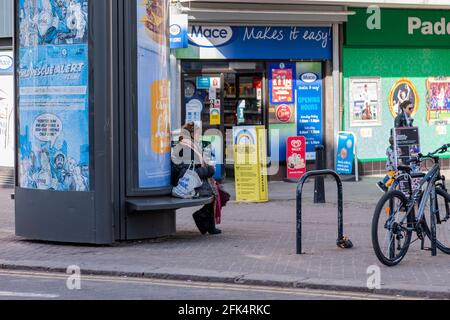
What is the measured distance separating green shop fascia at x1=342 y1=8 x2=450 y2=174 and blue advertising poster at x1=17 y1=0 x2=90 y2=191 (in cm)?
1011

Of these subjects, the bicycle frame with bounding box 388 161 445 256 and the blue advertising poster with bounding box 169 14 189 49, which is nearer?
the bicycle frame with bounding box 388 161 445 256

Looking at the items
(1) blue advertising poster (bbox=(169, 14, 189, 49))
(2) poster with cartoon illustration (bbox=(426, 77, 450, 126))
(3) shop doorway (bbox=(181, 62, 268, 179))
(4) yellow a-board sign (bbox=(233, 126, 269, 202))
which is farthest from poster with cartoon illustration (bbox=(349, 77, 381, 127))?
(4) yellow a-board sign (bbox=(233, 126, 269, 202))

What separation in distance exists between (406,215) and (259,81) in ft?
33.6

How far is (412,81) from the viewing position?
21375 millimetres

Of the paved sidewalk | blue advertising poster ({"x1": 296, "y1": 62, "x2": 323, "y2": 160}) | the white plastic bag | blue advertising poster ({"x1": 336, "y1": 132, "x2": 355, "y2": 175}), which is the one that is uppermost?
blue advertising poster ({"x1": 296, "y1": 62, "x2": 323, "y2": 160})

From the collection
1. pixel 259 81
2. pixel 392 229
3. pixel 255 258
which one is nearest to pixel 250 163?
pixel 259 81

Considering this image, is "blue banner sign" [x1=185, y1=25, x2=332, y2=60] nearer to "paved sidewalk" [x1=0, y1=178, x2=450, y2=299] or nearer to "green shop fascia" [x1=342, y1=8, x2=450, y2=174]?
"green shop fascia" [x1=342, y1=8, x2=450, y2=174]

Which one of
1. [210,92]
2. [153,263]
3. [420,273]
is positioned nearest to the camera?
[420,273]

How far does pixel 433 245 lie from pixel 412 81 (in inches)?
448

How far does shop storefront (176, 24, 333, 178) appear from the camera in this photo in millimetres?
19469

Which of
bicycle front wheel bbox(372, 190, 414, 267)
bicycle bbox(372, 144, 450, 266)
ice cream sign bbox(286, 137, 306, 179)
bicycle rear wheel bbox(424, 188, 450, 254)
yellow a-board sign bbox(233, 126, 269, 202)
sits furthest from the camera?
ice cream sign bbox(286, 137, 306, 179)

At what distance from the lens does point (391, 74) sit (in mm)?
21094
